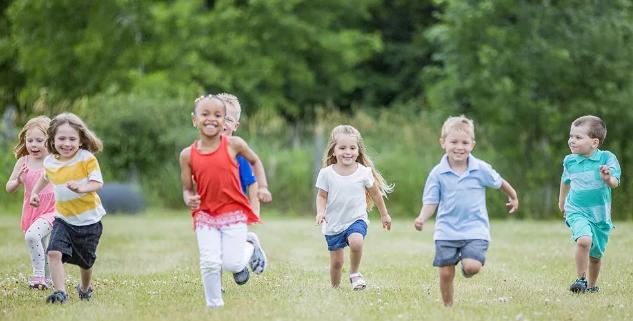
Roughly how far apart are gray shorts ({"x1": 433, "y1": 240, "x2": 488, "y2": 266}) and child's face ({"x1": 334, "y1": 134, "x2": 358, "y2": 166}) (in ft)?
5.49

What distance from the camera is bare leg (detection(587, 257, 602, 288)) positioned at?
957cm

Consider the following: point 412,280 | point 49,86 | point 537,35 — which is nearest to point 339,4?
point 49,86

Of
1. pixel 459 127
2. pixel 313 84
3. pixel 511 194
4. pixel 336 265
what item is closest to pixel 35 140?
pixel 336 265

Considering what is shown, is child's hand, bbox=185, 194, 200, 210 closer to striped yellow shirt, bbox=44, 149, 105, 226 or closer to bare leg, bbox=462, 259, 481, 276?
striped yellow shirt, bbox=44, 149, 105, 226

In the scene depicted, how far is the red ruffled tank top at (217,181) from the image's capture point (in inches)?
316

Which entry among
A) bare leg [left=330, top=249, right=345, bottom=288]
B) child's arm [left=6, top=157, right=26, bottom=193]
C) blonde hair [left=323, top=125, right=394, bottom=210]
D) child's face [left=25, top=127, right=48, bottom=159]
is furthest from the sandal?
child's arm [left=6, top=157, right=26, bottom=193]

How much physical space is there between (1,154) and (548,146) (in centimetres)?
1315

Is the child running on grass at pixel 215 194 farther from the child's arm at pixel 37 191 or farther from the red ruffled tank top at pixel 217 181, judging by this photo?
the child's arm at pixel 37 191

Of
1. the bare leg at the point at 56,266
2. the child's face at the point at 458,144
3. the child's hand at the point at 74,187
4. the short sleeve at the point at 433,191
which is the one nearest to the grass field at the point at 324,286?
the bare leg at the point at 56,266

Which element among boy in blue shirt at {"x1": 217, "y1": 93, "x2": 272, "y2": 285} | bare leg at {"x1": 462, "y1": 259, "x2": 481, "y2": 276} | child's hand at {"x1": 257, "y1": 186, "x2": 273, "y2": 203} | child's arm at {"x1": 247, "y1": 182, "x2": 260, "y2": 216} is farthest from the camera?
child's arm at {"x1": 247, "y1": 182, "x2": 260, "y2": 216}

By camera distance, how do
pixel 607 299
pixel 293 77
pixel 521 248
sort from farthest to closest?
pixel 293 77 < pixel 521 248 < pixel 607 299

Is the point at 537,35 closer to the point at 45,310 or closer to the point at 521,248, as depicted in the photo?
the point at 521,248

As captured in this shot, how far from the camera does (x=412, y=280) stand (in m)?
10.3

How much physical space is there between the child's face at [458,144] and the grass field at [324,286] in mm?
1244
